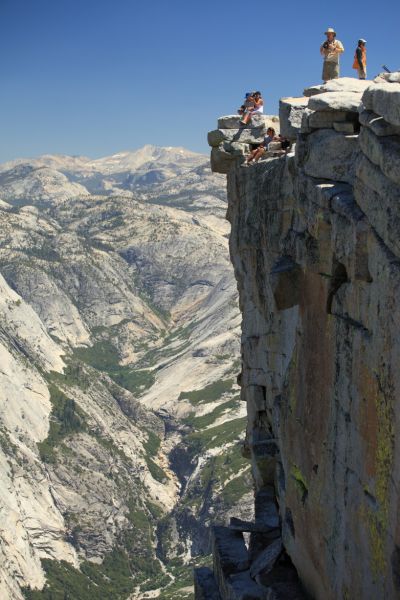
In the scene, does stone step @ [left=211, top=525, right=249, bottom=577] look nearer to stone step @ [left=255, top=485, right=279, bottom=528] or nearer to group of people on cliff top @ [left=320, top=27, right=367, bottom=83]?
stone step @ [left=255, top=485, right=279, bottom=528]

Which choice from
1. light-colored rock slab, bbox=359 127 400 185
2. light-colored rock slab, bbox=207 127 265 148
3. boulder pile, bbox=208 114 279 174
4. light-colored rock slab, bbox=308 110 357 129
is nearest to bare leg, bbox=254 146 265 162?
→ boulder pile, bbox=208 114 279 174

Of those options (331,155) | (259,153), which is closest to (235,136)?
(259,153)

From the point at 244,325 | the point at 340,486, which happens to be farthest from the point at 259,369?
the point at 340,486

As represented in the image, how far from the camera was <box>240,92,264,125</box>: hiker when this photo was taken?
33.1m

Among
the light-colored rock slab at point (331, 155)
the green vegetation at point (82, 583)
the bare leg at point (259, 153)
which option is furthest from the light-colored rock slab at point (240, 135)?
the green vegetation at point (82, 583)

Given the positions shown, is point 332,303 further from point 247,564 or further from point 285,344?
point 247,564

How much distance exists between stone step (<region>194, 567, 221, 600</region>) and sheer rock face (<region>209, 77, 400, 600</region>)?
494 centimetres

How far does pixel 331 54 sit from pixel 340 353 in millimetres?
13903

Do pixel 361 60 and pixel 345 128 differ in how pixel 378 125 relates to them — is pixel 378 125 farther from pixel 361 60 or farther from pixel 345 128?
pixel 361 60

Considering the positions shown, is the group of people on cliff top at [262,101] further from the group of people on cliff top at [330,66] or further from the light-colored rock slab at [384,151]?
the light-colored rock slab at [384,151]

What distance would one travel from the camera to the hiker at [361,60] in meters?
25.8

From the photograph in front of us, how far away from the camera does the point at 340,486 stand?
754 inches

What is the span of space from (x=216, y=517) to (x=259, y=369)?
17174 centimetres

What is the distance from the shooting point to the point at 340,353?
18781mm
